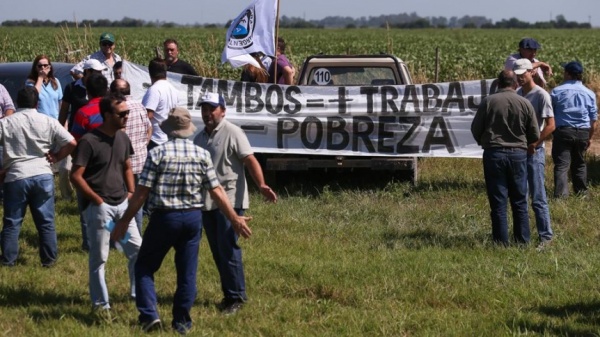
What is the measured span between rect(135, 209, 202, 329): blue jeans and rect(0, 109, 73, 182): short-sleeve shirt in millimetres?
2047

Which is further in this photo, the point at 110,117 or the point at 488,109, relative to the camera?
the point at 488,109

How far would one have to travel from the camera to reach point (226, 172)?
307 inches

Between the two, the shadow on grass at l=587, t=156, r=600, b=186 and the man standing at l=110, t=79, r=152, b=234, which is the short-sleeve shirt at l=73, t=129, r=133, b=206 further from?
the shadow on grass at l=587, t=156, r=600, b=186

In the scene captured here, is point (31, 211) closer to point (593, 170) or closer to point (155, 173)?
point (155, 173)

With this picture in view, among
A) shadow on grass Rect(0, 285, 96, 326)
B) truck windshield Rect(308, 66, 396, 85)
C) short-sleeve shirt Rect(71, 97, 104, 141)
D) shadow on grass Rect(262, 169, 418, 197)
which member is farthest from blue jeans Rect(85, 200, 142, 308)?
truck windshield Rect(308, 66, 396, 85)

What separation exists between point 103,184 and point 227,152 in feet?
3.08

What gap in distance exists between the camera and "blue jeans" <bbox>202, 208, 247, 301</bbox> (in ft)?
25.5

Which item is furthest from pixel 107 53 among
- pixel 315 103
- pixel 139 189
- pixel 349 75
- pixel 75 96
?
pixel 139 189

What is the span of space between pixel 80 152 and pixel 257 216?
14.6ft

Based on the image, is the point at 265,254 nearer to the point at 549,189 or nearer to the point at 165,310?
Result: the point at 165,310

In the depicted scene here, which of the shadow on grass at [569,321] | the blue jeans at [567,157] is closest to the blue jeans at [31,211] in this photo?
the shadow on grass at [569,321]

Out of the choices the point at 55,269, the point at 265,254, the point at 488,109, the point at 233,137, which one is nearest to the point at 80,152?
the point at 233,137

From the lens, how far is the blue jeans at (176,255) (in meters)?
6.98

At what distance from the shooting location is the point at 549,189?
13297mm
